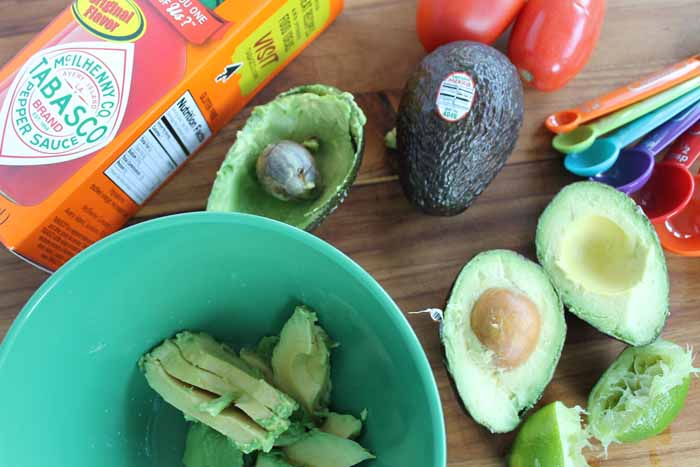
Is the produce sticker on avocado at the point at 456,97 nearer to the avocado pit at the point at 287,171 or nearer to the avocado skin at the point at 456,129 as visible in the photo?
the avocado skin at the point at 456,129

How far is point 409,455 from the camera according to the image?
58 cm

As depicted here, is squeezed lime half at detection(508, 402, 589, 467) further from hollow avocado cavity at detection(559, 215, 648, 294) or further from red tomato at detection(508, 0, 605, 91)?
red tomato at detection(508, 0, 605, 91)

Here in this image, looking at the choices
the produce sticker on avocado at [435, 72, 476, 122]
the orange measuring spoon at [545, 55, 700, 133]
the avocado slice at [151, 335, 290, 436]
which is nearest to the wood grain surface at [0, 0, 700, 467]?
the orange measuring spoon at [545, 55, 700, 133]

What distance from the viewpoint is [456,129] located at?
75 centimetres

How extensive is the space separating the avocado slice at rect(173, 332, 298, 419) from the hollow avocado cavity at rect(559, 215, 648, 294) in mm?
410

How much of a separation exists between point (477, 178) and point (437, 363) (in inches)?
10.2

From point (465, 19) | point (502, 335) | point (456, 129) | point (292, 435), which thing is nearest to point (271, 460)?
point (292, 435)

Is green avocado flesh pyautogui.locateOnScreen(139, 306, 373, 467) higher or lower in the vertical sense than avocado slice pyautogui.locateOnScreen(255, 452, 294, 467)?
higher

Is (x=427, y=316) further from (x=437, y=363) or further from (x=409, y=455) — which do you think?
(x=409, y=455)

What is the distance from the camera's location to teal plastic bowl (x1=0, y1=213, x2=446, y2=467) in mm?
564

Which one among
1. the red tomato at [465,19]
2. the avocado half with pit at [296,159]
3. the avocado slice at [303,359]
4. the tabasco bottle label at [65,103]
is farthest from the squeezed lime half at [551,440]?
the tabasco bottle label at [65,103]

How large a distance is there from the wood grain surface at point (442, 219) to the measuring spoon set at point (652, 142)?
0.10ft

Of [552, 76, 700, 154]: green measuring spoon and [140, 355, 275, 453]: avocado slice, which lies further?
[552, 76, 700, 154]: green measuring spoon

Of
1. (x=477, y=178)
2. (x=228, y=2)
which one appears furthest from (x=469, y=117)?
(x=228, y=2)
